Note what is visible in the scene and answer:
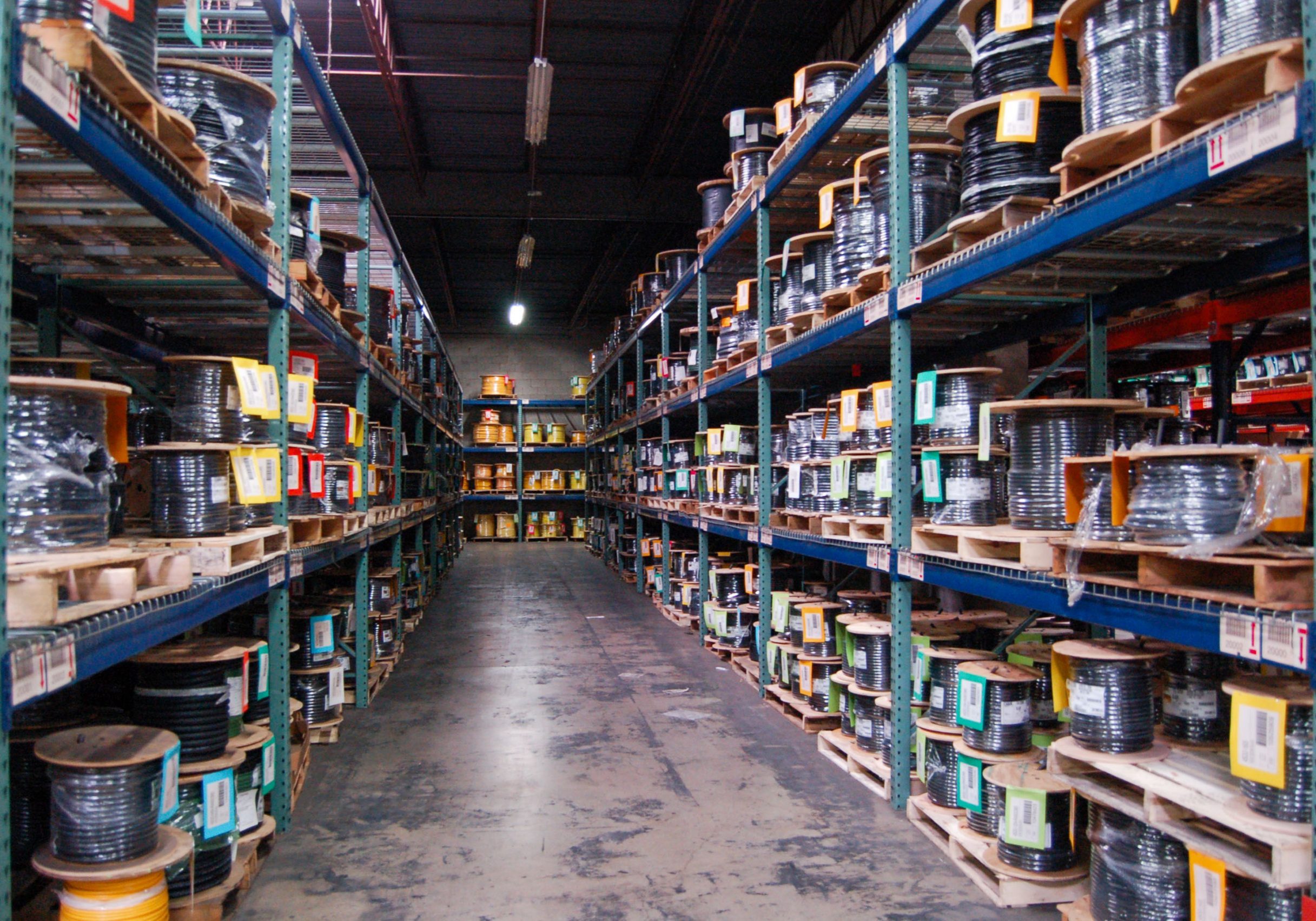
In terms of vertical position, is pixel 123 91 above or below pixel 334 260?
below

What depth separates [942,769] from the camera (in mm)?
4297

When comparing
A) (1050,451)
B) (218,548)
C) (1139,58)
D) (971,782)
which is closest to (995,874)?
(971,782)

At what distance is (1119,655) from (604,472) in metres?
15.4

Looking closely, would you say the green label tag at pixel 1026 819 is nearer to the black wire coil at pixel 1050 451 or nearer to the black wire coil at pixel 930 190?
the black wire coil at pixel 1050 451

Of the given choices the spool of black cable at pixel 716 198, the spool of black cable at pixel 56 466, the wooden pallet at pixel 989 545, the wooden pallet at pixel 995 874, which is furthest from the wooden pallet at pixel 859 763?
the spool of black cable at pixel 716 198

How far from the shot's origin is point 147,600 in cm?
278

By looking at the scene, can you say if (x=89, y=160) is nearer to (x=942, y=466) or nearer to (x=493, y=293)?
(x=942, y=466)

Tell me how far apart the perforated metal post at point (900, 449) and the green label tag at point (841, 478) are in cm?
71

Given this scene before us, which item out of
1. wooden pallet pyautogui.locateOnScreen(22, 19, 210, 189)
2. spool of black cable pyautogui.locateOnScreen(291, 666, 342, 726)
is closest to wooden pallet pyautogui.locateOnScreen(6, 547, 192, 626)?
wooden pallet pyautogui.locateOnScreen(22, 19, 210, 189)

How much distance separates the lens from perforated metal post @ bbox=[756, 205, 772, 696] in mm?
7016

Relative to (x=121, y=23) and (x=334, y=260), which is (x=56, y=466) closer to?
(x=121, y=23)

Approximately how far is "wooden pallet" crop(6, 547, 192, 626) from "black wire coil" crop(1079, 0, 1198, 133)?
11.5 ft

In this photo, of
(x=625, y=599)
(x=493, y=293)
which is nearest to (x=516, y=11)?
(x=625, y=599)

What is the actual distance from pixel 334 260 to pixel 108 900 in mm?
4337
